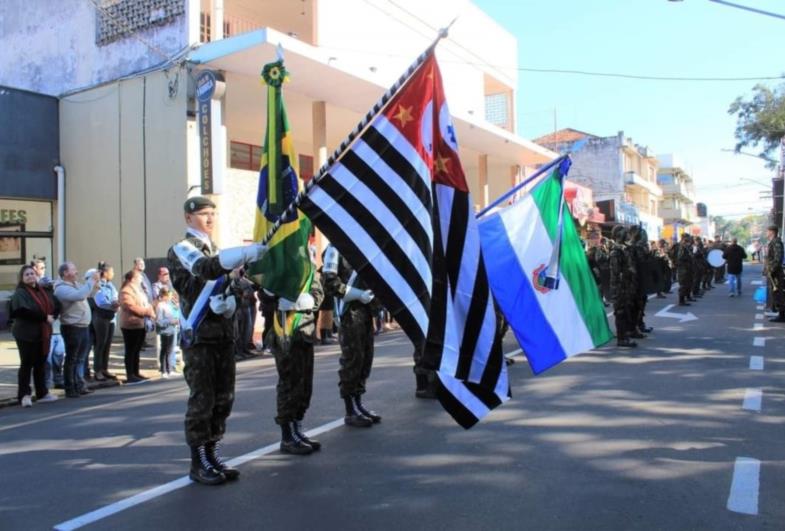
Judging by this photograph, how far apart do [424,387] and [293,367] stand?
251cm

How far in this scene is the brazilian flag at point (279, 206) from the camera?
4.84m

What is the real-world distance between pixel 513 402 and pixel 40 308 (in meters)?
5.92

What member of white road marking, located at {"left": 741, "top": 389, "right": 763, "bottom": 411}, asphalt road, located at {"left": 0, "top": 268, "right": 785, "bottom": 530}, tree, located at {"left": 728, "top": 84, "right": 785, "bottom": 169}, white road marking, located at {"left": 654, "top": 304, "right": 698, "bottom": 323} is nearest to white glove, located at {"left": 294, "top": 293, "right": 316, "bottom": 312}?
asphalt road, located at {"left": 0, "top": 268, "right": 785, "bottom": 530}

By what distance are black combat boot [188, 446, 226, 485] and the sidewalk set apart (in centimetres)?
496

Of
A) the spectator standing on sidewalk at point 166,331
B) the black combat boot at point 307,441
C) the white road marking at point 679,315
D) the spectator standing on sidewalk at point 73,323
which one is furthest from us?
the white road marking at point 679,315

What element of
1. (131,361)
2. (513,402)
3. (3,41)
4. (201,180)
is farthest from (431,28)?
(513,402)

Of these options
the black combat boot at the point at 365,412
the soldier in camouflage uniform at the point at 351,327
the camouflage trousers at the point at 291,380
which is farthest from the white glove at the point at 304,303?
the black combat boot at the point at 365,412

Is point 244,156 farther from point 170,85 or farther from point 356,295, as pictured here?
point 356,295

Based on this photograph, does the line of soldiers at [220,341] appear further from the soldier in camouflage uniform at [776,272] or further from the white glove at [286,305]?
the soldier in camouflage uniform at [776,272]

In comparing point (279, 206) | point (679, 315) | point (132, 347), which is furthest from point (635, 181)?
point (279, 206)

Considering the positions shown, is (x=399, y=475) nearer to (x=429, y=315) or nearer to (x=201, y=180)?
(x=429, y=315)

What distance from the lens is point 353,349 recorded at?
6160 mm

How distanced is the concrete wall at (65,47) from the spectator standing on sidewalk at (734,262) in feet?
55.8

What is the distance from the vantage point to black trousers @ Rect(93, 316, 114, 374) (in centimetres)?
960
